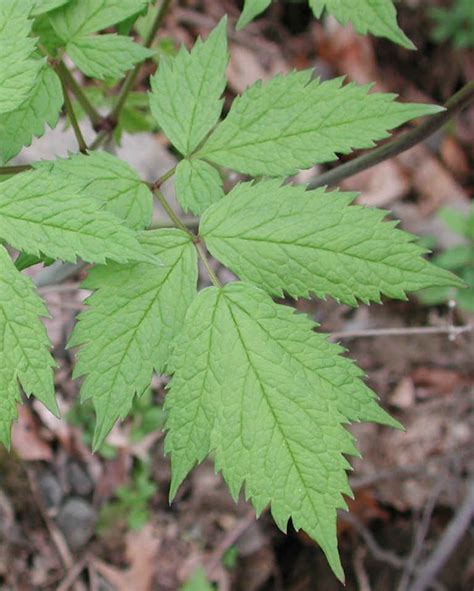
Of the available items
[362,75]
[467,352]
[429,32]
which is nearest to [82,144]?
[467,352]

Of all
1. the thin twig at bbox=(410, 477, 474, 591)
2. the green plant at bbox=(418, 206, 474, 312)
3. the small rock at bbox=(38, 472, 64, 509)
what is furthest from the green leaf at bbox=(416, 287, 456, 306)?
the small rock at bbox=(38, 472, 64, 509)

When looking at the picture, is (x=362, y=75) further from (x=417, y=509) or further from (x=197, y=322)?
(x=197, y=322)

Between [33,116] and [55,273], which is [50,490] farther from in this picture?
[33,116]

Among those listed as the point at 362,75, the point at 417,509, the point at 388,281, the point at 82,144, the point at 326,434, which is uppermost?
the point at 82,144

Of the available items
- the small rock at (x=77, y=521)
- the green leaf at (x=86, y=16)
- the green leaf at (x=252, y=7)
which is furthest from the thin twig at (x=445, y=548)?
the green leaf at (x=86, y=16)

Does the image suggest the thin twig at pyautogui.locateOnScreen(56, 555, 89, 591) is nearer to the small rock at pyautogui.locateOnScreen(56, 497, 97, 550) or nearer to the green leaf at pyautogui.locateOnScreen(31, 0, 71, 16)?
the small rock at pyautogui.locateOnScreen(56, 497, 97, 550)

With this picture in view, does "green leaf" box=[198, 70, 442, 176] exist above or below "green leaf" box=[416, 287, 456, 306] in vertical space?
above

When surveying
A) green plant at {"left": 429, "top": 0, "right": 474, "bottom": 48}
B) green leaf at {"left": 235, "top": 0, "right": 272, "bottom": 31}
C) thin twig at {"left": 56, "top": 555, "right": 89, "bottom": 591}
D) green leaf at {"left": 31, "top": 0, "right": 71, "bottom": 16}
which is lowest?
thin twig at {"left": 56, "top": 555, "right": 89, "bottom": 591}
